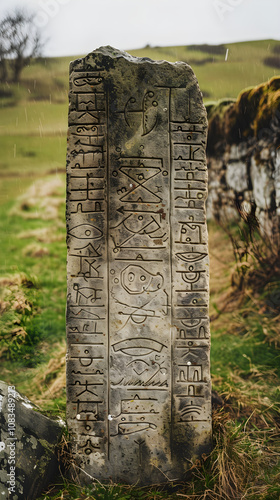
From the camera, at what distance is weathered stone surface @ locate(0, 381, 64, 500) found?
7.82 ft

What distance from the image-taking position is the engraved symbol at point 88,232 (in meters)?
2.65

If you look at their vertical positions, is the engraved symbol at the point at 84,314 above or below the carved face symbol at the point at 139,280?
below

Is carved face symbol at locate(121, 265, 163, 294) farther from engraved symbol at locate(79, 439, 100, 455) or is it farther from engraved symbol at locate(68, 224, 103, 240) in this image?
engraved symbol at locate(79, 439, 100, 455)

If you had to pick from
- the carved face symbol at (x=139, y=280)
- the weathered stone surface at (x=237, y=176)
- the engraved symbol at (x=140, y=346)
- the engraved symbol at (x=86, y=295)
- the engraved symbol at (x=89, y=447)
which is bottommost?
the engraved symbol at (x=89, y=447)

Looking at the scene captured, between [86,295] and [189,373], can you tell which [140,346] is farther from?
[86,295]

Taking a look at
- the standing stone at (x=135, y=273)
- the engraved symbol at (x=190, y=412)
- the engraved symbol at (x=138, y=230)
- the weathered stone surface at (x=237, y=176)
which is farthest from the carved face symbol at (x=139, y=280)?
the weathered stone surface at (x=237, y=176)

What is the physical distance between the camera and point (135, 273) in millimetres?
2656

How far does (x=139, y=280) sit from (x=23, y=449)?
117 centimetres

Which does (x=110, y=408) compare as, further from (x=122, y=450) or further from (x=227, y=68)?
(x=227, y=68)

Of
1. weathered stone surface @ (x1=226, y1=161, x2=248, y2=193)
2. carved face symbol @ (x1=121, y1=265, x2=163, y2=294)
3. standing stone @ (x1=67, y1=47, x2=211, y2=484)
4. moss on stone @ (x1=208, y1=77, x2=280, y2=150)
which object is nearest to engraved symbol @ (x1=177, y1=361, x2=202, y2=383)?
standing stone @ (x1=67, y1=47, x2=211, y2=484)

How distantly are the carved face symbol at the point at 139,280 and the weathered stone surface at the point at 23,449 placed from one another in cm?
94

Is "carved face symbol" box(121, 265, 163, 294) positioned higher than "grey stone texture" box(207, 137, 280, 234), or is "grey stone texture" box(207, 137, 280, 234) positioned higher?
"grey stone texture" box(207, 137, 280, 234)

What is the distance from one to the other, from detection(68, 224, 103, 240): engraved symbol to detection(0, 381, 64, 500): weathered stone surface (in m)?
1.00

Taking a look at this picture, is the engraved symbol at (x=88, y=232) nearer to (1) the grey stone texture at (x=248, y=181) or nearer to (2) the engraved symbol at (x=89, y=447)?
(2) the engraved symbol at (x=89, y=447)
